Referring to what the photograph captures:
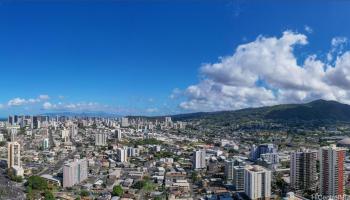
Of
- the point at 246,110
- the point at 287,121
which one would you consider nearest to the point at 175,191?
the point at 287,121

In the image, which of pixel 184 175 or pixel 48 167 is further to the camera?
pixel 48 167

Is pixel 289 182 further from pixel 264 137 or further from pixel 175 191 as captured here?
pixel 264 137

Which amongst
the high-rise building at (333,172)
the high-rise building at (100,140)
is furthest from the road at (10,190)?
the high-rise building at (100,140)

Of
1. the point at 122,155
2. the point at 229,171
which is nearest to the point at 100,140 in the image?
the point at 122,155

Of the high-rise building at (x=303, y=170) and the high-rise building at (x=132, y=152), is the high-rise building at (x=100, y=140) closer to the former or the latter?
the high-rise building at (x=132, y=152)

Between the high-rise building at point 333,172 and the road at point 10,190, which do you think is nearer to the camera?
the high-rise building at point 333,172

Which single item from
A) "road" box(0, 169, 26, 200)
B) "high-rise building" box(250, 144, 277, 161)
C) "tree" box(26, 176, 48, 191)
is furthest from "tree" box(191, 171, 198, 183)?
"road" box(0, 169, 26, 200)
